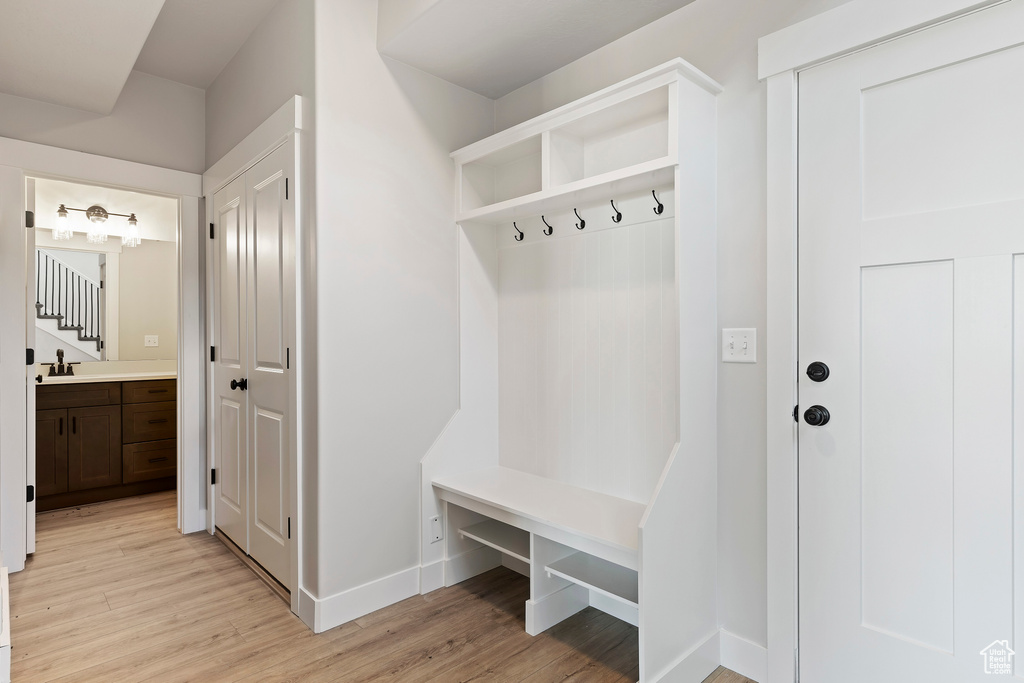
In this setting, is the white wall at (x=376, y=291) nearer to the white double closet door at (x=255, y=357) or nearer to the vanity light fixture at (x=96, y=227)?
the white double closet door at (x=255, y=357)

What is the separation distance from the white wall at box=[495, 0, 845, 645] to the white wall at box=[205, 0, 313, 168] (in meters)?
1.51

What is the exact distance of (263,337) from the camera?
2523mm

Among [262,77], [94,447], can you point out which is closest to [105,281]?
[94,447]

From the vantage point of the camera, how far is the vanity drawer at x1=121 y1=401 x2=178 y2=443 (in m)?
3.90

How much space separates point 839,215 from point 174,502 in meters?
4.27

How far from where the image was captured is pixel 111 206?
421 centimetres

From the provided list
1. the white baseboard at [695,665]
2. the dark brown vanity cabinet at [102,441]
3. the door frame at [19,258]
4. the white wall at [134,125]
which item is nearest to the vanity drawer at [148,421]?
the dark brown vanity cabinet at [102,441]

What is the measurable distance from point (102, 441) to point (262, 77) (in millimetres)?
2848

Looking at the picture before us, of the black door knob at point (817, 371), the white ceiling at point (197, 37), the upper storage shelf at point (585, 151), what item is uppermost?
the white ceiling at point (197, 37)

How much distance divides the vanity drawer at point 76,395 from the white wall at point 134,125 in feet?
5.64

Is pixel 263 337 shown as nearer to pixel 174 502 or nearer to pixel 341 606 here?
pixel 341 606

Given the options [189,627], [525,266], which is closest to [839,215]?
[525,266]

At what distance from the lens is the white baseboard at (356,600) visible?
207 centimetres

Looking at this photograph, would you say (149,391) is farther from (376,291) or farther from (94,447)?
(376,291)
